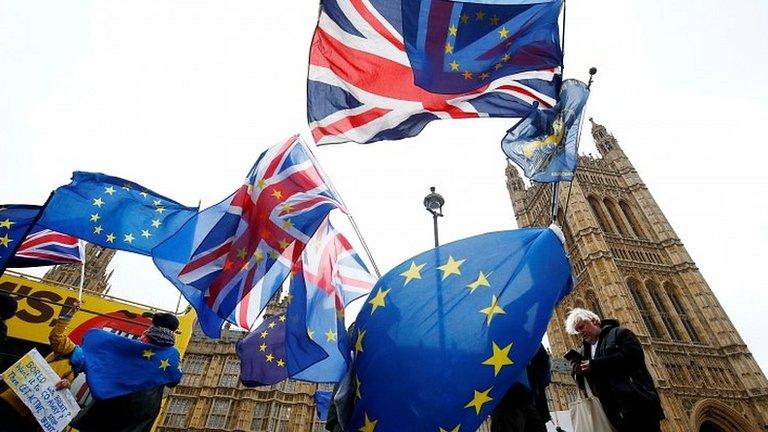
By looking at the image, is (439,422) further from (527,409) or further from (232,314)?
(232,314)

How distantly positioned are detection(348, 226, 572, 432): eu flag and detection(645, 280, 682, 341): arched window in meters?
41.4

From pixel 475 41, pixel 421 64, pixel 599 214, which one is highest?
pixel 599 214

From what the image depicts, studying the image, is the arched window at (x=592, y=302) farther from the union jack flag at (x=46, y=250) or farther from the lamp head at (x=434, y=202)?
the union jack flag at (x=46, y=250)

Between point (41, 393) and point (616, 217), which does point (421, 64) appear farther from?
point (616, 217)

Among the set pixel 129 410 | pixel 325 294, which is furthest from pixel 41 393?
pixel 325 294

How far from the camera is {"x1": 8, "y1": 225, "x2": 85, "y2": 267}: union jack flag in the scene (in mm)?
7633

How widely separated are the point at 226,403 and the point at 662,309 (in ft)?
128

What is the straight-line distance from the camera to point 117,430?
15.1 feet

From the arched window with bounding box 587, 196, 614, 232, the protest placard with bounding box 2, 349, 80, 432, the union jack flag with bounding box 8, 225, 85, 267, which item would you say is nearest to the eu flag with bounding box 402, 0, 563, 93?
the protest placard with bounding box 2, 349, 80, 432

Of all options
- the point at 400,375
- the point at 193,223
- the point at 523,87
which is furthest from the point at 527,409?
the point at 193,223

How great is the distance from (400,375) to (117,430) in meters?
3.33

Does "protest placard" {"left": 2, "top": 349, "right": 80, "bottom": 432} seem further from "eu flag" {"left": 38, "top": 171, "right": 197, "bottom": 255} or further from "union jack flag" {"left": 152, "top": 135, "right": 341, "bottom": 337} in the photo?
"eu flag" {"left": 38, "top": 171, "right": 197, "bottom": 255}

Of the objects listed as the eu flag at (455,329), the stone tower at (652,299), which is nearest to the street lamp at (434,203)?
the eu flag at (455,329)

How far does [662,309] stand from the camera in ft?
128
